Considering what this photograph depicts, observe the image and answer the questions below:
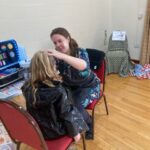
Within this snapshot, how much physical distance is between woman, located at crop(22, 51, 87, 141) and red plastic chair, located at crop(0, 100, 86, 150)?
6 centimetres

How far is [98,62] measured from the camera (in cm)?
198

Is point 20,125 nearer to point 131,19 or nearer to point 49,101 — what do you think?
point 49,101

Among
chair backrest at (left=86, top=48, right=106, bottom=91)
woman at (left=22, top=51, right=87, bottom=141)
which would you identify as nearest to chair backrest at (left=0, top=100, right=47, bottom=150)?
woman at (left=22, top=51, right=87, bottom=141)

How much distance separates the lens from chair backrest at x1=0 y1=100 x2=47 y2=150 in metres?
1.01

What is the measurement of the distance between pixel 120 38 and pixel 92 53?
62.2 inches

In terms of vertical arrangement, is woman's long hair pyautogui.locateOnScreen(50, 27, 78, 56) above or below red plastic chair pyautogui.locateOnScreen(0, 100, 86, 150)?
above

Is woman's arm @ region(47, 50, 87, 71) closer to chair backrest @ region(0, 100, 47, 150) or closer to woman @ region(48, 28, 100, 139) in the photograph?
woman @ region(48, 28, 100, 139)

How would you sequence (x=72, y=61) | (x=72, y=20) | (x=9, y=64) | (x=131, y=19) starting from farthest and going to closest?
(x=131, y=19) → (x=72, y=20) → (x=9, y=64) → (x=72, y=61)

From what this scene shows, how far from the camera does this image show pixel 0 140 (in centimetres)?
190

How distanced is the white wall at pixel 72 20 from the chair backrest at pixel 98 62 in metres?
0.88

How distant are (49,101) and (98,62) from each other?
0.93 metres

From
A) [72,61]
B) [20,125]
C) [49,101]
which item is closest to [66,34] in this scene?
[72,61]

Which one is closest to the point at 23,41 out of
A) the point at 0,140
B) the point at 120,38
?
the point at 0,140

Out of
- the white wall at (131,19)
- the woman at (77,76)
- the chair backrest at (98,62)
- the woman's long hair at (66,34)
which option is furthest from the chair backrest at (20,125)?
the white wall at (131,19)
